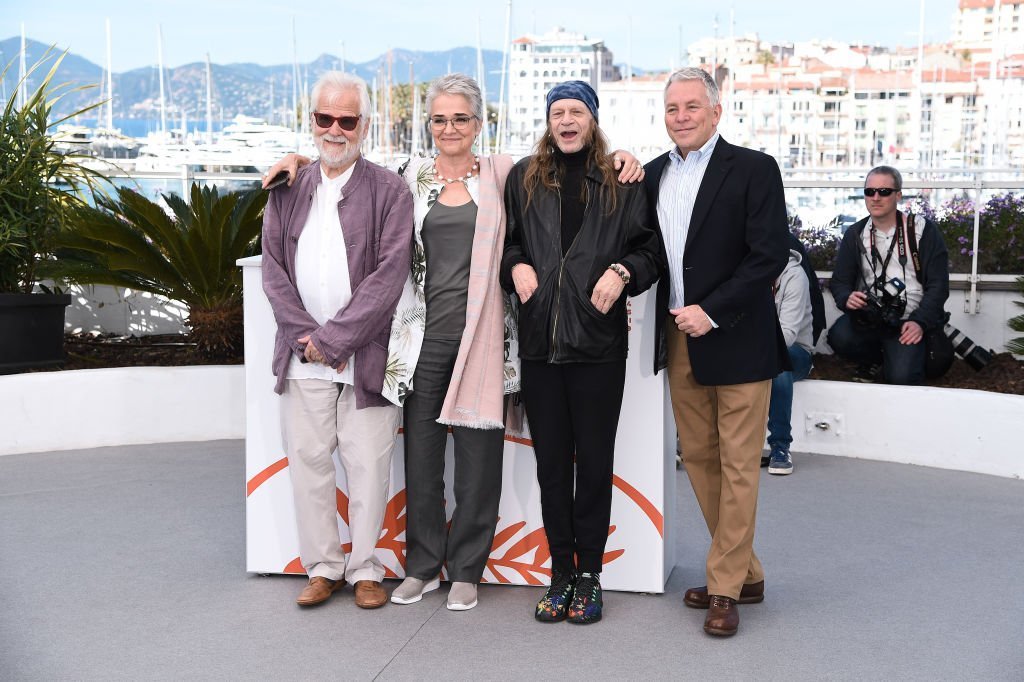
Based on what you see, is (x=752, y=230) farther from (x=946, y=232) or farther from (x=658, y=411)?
(x=946, y=232)

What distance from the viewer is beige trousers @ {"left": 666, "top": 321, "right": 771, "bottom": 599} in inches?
165

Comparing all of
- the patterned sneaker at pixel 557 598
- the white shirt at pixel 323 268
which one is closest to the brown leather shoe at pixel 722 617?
the patterned sneaker at pixel 557 598

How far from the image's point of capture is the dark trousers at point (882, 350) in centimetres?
686

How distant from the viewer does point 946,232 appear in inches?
360

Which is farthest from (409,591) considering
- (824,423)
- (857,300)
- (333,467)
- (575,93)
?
(857,300)

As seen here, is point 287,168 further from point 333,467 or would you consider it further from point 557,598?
point 557,598

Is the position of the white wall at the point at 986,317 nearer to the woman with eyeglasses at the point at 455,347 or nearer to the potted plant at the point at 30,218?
the woman with eyeglasses at the point at 455,347

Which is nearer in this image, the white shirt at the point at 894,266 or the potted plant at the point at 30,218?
the white shirt at the point at 894,266

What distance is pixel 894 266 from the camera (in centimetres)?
684

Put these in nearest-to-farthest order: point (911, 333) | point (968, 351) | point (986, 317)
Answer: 1. point (911, 333)
2. point (968, 351)
3. point (986, 317)

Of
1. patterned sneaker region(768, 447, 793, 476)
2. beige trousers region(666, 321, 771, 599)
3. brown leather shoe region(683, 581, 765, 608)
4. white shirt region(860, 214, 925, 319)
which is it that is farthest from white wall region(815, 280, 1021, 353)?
beige trousers region(666, 321, 771, 599)

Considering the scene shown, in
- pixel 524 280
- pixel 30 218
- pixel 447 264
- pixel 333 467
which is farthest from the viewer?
pixel 30 218

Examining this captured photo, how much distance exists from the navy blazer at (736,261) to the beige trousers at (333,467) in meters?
1.27

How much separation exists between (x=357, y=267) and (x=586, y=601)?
1506 mm
